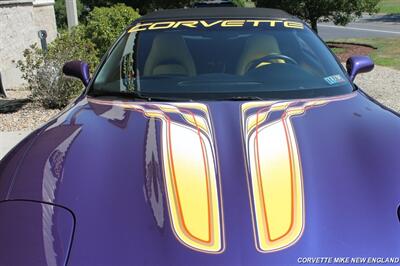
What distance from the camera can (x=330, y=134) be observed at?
247cm

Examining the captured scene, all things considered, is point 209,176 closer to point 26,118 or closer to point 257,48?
point 257,48

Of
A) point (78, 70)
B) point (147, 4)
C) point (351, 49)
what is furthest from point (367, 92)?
point (147, 4)

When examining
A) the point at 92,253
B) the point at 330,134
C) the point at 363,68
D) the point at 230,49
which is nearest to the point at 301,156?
the point at 330,134

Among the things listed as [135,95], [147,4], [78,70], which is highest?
[135,95]

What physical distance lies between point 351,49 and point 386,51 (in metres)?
1.13

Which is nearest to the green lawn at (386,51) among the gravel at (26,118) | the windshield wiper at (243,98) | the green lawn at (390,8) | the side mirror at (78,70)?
the gravel at (26,118)

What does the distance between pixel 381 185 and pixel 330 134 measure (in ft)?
1.41

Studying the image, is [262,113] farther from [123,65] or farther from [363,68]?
[363,68]

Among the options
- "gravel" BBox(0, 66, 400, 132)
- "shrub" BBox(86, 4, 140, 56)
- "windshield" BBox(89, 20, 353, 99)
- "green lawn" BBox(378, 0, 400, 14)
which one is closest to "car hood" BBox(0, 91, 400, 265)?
"windshield" BBox(89, 20, 353, 99)

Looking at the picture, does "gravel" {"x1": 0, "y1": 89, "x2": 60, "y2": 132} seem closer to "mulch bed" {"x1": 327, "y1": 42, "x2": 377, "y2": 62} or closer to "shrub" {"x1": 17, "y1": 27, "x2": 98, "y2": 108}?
"shrub" {"x1": 17, "y1": 27, "x2": 98, "y2": 108}

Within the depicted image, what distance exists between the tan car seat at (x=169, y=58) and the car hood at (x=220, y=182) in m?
0.71

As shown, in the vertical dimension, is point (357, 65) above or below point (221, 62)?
below

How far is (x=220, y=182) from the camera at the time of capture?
2.09 meters

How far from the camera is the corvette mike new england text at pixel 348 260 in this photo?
174 centimetres
